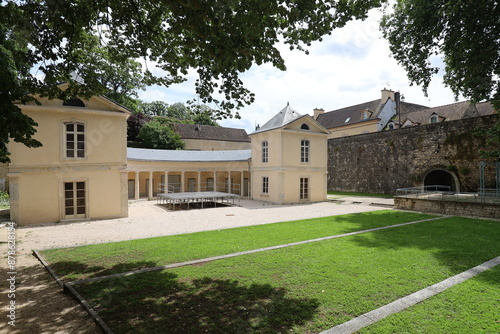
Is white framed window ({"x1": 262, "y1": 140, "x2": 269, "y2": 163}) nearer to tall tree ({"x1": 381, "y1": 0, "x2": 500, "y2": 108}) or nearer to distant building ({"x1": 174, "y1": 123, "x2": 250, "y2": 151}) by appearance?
tall tree ({"x1": 381, "y1": 0, "x2": 500, "y2": 108})

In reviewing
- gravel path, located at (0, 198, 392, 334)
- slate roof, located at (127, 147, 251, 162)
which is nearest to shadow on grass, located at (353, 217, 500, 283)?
gravel path, located at (0, 198, 392, 334)

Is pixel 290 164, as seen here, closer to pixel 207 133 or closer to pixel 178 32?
pixel 178 32

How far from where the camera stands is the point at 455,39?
12750 mm

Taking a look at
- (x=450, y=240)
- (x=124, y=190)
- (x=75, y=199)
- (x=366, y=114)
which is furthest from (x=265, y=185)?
(x=366, y=114)

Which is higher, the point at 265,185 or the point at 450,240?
the point at 265,185

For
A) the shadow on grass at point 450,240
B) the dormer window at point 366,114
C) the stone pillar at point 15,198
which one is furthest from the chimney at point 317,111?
the stone pillar at point 15,198

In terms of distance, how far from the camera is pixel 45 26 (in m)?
5.45

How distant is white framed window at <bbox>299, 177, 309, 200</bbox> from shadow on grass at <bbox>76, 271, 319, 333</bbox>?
1649cm

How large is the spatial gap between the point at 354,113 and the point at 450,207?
27581 millimetres

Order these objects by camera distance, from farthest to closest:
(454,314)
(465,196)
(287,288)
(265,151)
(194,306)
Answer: (265,151)
(465,196)
(287,288)
(194,306)
(454,314)

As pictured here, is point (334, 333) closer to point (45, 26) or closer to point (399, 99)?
point (45, 26)

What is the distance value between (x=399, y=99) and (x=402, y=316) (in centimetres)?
3731

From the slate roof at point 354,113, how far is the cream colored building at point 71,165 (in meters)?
32.2

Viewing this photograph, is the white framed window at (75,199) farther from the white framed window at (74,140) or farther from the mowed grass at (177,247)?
the mowed grass at (177,247)
